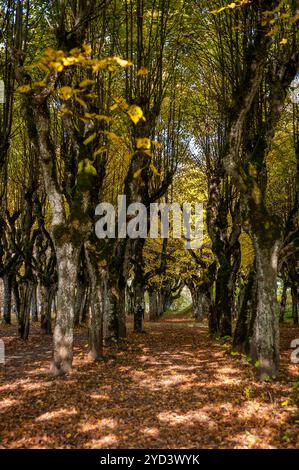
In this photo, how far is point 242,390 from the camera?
7793mm

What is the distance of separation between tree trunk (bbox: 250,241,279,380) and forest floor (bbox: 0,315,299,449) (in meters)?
0.39

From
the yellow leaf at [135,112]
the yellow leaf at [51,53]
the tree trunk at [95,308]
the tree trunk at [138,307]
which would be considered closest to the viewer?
the yellow leaf at [51,53]

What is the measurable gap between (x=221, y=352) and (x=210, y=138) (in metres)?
11.0

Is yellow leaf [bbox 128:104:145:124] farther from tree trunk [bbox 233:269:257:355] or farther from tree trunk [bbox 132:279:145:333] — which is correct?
tree trunk [bbox 132:279:145:333]

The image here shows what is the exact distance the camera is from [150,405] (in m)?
7.18

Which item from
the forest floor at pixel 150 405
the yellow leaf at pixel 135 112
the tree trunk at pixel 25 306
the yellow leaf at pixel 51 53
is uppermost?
the yellow leaf at pixel 51 53

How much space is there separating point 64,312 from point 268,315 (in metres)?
4.52

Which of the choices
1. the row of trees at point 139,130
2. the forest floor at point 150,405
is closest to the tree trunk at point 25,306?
the row of trees at point 139,130

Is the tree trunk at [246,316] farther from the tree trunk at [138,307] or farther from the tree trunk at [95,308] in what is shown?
the tree trunk at [138,307]

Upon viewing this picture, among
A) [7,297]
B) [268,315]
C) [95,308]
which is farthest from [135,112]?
[7,297]

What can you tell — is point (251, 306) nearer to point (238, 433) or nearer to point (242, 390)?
point (242, 390)

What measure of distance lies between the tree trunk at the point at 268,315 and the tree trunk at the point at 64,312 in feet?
13.8

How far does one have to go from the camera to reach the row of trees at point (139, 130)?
8578mm

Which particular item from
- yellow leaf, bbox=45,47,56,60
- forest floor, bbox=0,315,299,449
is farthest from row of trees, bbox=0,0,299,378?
forest floor, bbox=0,315,299,449
